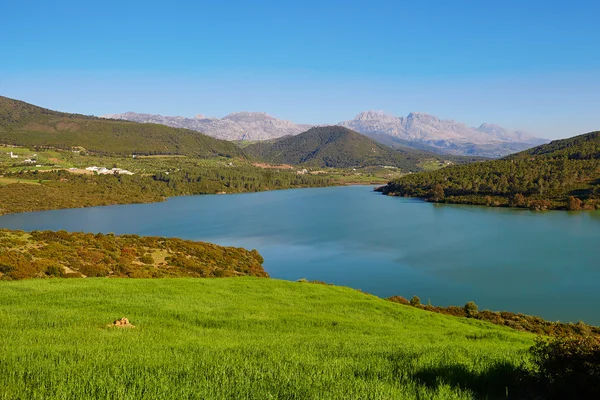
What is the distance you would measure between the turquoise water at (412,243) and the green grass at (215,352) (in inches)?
902

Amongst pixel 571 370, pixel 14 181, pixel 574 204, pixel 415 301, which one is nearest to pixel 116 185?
pixel 14 181

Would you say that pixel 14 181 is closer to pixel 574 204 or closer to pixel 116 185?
pixel 116 185

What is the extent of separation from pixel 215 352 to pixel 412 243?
59026mm

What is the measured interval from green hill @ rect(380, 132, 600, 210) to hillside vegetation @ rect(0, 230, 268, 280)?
283 feet

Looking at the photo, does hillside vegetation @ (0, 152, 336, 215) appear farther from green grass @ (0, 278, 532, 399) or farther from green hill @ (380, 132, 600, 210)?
green grass @ (0, 278, 532, 399)

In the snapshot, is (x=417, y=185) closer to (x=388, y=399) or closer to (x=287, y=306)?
(x=287, y=306)

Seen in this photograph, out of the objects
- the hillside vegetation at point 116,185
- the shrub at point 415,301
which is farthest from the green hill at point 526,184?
the shrub at point 415,301

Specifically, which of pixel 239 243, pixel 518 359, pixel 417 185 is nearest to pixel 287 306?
pixel 518 359

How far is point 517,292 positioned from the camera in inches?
1503

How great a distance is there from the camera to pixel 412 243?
64.0 metres

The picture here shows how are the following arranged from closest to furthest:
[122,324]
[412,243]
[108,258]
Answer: [122,324], [108,258], [412,243]

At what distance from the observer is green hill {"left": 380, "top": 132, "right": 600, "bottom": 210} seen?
332 feet

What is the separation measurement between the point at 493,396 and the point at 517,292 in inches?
Result: 1434

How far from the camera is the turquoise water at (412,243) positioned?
3891 cm
